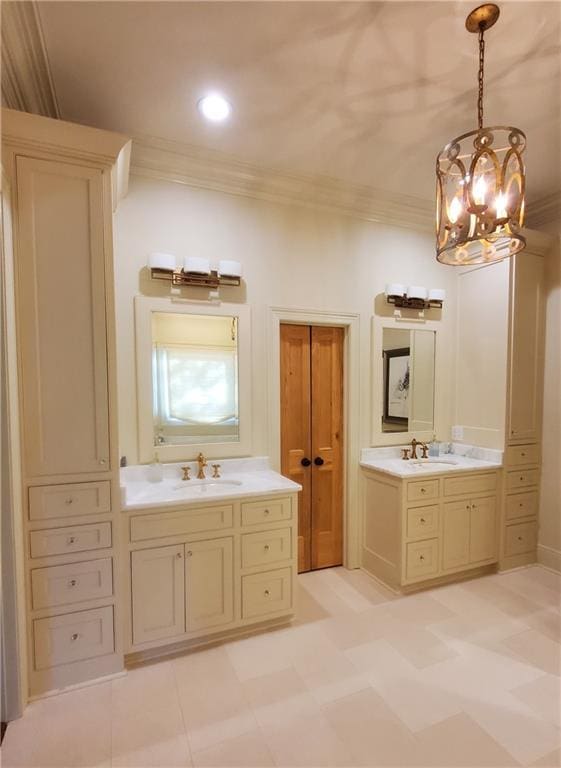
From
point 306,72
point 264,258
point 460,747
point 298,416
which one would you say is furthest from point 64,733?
point 306,72

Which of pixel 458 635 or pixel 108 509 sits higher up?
pixel 108 509

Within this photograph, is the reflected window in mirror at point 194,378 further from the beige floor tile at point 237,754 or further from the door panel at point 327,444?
the beige floor tile at point 237,754

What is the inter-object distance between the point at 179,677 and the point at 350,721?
0.93m

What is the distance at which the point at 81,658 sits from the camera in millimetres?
1981

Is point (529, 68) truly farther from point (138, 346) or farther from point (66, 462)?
point (66, 462)

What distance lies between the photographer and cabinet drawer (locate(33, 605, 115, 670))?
1.91 meters

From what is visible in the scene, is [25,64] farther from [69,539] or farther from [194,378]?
[69,539]

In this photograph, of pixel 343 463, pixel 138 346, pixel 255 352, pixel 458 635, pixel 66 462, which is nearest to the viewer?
pixel 66 462

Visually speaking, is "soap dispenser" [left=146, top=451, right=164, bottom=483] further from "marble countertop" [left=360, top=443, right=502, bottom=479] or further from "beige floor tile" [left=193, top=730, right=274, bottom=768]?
"marble countertop" [left=360, top=443, right=502, bottom=479]

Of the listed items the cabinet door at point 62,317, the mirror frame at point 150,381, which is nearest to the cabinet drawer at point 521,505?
the mirror frame at point 150,381

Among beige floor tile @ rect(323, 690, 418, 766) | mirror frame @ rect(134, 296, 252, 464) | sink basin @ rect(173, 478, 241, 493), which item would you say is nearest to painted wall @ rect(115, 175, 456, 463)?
mirror frame @ rect(134, 296, 252, 464)

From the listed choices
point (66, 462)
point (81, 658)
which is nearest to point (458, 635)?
point (81, 658)

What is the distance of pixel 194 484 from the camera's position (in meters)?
2.59

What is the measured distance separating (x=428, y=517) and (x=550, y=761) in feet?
4.72
